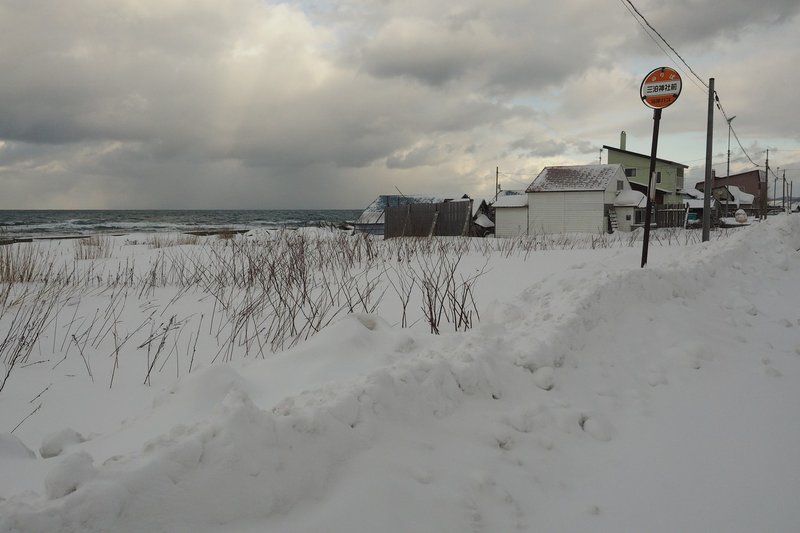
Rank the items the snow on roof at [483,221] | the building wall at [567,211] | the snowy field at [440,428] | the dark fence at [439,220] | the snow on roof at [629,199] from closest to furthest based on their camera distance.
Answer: the snowy field at [440,428], the dark fence at [439,220], the building wall at [567,211], the snow on roof at [629,199], the snow on roof at [483,221]

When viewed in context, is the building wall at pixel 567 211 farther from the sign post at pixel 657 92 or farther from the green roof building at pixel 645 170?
the sign post at pixel 657 92

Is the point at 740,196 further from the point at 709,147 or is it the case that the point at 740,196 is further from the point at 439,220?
the point at 709,147

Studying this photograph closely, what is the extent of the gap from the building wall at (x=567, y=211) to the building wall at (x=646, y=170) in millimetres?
14277

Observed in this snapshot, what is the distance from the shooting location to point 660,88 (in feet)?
23.2

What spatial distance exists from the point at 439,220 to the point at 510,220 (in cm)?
1086

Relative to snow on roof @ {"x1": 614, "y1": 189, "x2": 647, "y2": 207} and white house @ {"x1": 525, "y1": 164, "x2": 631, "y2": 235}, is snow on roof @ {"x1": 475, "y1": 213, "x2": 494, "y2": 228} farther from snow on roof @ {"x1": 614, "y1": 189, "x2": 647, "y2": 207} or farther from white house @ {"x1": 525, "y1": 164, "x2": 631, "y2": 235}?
snow on roof @ {"x1": 614, "y1": 189, "x2": 647, "y2": 207}

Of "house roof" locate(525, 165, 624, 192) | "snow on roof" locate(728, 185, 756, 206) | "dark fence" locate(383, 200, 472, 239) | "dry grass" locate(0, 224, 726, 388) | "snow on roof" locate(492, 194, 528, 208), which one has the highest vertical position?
"snow on roof" locate(728, 185, 756, 206)

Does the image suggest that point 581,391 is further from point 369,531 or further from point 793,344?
point 793,344

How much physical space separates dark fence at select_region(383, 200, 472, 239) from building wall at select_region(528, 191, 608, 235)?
375 inches

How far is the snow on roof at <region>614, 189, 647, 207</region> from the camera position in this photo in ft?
102

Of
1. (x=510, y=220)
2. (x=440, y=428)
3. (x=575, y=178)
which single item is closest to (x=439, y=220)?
(x=510, y=220)

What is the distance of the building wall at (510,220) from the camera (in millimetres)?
31875

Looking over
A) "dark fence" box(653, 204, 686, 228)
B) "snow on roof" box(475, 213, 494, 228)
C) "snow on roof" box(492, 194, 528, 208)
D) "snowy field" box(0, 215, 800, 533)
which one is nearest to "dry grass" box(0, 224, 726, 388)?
"snowy field" box(0, 215, 800, 533)

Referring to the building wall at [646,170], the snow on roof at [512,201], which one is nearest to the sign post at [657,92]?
the snow on roof at [512,201]
